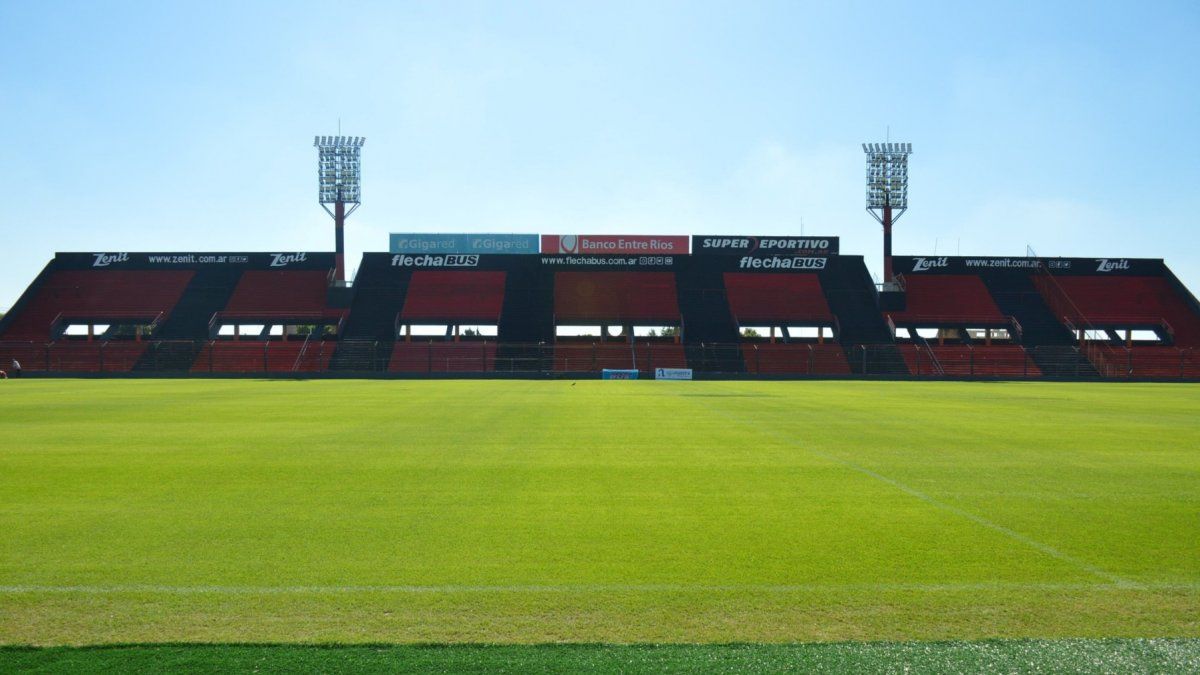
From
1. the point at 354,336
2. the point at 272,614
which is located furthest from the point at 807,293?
the point at 272,614

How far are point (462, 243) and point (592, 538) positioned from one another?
177ft

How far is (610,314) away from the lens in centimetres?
5228

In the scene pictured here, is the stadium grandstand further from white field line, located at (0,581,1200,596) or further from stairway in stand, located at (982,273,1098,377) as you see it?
white field line, located at (0,581,1200,596)

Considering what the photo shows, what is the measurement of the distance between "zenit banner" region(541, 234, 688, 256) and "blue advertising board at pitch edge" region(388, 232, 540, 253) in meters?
1.42

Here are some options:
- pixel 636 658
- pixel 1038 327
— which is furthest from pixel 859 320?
pixel 636 658

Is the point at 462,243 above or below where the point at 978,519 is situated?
above

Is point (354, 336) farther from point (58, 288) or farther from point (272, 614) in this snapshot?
point (272, 614)

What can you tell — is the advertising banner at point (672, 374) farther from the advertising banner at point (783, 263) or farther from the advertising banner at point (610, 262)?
the advertising banner at point (783, 263)

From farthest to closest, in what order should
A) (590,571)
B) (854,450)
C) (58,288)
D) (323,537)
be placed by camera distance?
1. (58,288)
2. (854,450)
3. (323,537)
4. (590,571)

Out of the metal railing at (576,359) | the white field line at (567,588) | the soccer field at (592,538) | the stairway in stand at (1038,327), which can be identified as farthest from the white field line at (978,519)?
the stairway in stand at (1038,327)

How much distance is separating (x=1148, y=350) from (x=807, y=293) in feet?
69.6

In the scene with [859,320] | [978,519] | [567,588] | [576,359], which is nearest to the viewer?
[567,588]

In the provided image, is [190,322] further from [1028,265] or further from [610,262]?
[1028,265]

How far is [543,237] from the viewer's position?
5828 cm
